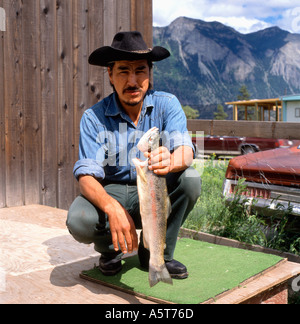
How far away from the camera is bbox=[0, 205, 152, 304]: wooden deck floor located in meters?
2.87

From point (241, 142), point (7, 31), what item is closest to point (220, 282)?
point (7, 31)

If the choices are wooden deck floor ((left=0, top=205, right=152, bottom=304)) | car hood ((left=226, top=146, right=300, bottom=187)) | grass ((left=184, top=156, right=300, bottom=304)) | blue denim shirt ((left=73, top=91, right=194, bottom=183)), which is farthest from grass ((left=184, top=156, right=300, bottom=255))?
blue denim shirt ((left=73, top=91, right=194, bottom=183))

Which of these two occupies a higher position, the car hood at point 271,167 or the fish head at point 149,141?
the fish head at point 149,141

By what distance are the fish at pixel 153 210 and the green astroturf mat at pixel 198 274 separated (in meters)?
0.39

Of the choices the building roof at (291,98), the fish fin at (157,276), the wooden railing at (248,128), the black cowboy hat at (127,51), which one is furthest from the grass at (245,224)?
the building roof at (291,98)

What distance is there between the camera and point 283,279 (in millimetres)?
3357

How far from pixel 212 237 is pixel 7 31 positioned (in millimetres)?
3423

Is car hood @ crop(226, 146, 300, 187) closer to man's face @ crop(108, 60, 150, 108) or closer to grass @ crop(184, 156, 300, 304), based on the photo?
grass @ crop(184, 156, 300, 304)

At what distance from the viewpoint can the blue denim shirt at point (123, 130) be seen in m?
3.05

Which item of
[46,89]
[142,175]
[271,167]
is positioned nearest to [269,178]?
[271,167]

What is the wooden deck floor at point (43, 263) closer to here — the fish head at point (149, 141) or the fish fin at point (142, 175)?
the fish fin at point (142, 175)

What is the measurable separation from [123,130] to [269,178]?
2.20 metres

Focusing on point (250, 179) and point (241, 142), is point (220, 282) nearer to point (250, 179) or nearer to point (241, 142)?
point (250, 179)

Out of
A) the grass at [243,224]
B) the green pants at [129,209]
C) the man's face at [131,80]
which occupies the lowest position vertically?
the grass at [243,224]
